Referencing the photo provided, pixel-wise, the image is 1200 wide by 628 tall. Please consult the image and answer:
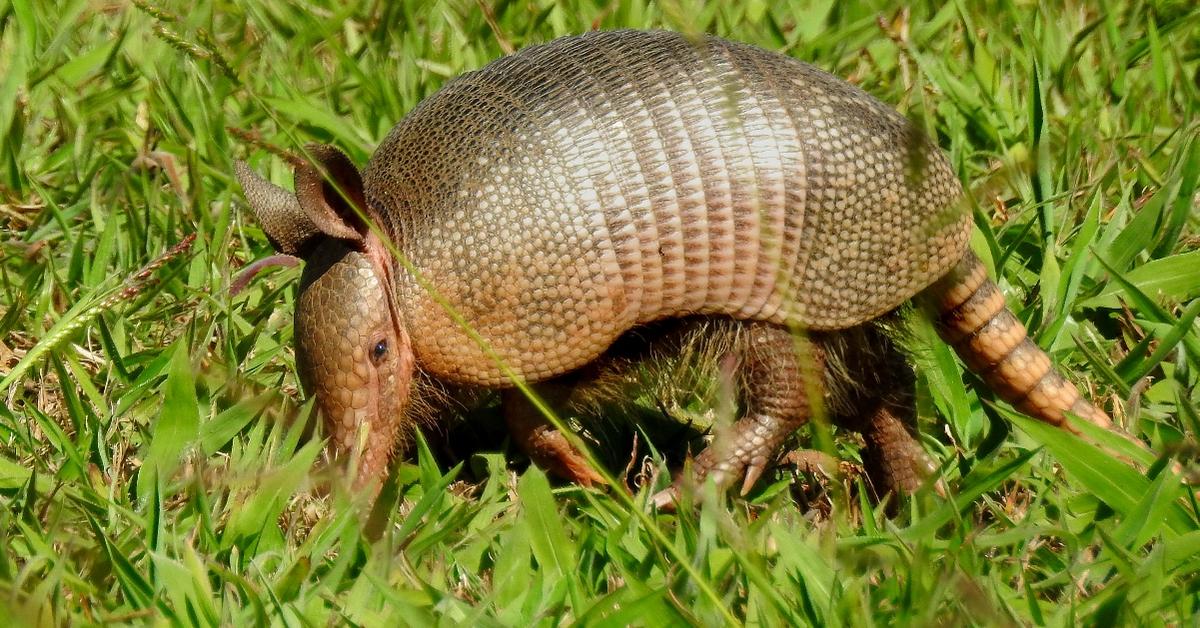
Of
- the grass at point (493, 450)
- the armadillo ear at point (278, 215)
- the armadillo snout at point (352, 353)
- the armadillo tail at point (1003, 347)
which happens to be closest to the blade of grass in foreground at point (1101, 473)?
the grass at point (493, 450)

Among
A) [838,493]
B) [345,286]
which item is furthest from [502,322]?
[838,493]

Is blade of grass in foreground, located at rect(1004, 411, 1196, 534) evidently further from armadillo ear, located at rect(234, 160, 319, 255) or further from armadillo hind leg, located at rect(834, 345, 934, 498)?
armadillo ear, located at rect(234, 160, 319, 255)

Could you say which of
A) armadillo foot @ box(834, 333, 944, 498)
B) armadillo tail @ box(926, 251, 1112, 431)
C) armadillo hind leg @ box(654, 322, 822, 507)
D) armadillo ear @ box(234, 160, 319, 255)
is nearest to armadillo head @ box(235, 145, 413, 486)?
armadillo ear @ box(234, 160, 319, 255)

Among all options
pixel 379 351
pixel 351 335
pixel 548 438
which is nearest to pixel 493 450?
pixel 548 438

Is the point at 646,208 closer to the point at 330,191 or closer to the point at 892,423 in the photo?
the point at 330,191

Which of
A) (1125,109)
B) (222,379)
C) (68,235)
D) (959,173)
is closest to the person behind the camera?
(222,379)

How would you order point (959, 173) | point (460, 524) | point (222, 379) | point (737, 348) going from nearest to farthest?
1. point (460, 524)
2. point (737, 348)
3. point (222, 379)
4. point (959, 173)

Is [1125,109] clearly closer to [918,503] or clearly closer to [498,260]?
[918,503]
